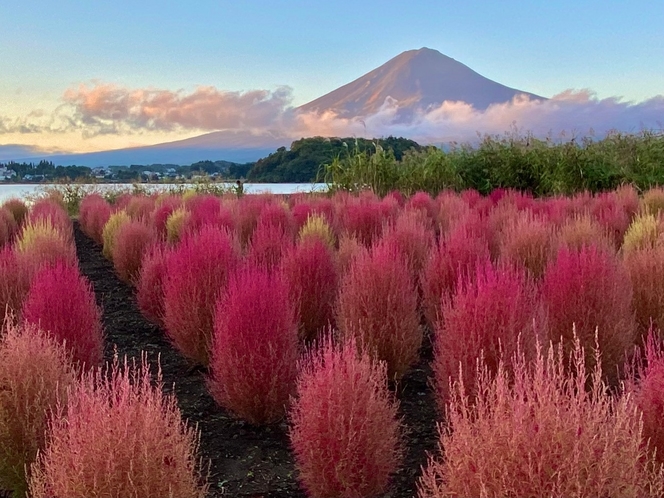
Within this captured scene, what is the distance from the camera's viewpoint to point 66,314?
4227 mm

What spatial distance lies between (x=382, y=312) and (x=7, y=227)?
9.46 meters

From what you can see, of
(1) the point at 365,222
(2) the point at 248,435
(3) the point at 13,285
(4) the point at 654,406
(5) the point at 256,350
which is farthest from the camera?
(1) the point at 365,222

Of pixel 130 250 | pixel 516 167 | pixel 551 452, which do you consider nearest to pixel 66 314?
pixel 551 452

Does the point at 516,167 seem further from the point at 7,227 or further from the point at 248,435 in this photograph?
the point at 248,435

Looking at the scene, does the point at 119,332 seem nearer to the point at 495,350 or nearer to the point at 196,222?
the point at 196,222

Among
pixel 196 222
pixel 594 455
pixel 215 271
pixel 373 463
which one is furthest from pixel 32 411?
pixel 196 222

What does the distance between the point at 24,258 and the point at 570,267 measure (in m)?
4.88

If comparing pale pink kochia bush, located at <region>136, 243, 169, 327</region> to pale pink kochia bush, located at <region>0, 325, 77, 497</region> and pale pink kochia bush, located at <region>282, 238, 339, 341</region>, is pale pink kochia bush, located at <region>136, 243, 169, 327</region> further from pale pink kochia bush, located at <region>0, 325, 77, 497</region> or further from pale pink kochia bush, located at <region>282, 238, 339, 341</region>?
pale pink kochia bush, located at <region>0, 325, 77, 497</region>

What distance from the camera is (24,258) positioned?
615cm

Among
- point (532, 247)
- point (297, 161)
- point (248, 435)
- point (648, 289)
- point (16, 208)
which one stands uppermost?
point (297, 161)

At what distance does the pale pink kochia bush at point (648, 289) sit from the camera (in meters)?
4.96

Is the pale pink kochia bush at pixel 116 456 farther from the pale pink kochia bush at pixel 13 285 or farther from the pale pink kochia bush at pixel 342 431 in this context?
the pale pink kochia bush at pixel 13 285

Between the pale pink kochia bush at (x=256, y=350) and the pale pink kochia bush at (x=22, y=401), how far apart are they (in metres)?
0.93

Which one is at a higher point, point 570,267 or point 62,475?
point 570,267
